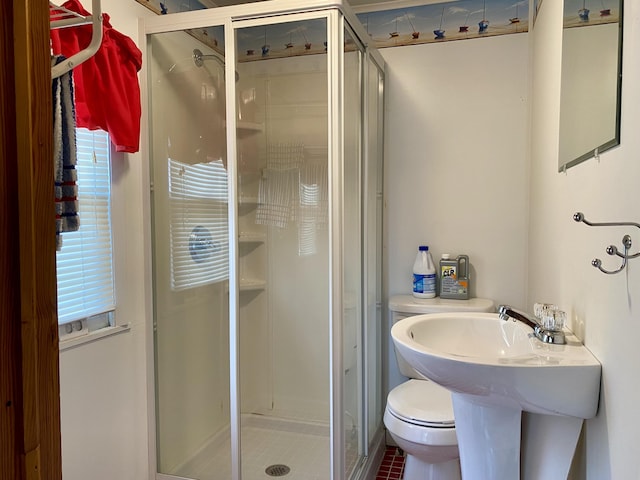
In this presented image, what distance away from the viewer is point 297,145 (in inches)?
98.7

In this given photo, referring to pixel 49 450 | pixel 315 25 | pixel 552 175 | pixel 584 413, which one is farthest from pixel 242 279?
pixel 49 450

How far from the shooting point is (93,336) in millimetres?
1729

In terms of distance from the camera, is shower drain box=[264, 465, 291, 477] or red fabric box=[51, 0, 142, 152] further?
shower drain box=[264, 465, 291, 477]

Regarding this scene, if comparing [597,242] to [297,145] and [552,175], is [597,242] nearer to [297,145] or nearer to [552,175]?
[552,175]

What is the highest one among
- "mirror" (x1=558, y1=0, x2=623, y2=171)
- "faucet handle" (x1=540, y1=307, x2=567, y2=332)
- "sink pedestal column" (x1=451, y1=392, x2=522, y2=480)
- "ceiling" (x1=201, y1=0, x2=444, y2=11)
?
"ceiling" (x1=201, y1=0, x2=444, y2=11)

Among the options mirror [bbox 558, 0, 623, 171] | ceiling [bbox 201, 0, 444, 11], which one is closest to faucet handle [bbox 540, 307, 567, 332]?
mirror [bbox 558, 0, 623, 171]

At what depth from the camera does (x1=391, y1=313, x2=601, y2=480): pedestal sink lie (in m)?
1.17

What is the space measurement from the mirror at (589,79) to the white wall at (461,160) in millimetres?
816

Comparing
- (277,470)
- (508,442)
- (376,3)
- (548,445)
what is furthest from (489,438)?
(376,3)

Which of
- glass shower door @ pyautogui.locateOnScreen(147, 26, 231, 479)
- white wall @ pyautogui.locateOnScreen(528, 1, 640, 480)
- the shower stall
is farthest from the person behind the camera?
glass shower door @ pyautogui.locateOnScreen(147, 26, 231, 479)

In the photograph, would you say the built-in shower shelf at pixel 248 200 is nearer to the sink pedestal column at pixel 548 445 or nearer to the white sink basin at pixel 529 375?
the white sink basin at pixel 529 375

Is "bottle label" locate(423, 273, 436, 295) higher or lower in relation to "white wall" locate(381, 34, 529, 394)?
→ lower

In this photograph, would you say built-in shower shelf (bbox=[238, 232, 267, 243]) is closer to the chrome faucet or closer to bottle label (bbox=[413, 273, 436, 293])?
bottle label (bbox=[413, 273, 436, 293])

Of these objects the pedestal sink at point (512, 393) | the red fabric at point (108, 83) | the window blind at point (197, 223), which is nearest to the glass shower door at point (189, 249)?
the window blind at point (197, 223)
